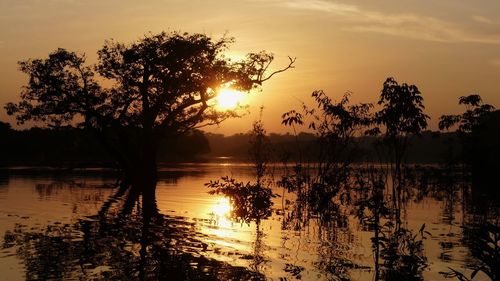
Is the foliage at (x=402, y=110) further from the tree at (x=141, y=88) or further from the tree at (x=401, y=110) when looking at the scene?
the tree at (x=141, y=88)

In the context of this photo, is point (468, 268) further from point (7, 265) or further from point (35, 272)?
point (7, 265)

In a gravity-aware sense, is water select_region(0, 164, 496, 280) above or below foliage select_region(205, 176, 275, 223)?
below

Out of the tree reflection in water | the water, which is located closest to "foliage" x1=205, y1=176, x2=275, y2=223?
the water

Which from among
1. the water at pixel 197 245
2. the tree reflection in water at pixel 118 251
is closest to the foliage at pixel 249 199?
the water at pixel 197 245

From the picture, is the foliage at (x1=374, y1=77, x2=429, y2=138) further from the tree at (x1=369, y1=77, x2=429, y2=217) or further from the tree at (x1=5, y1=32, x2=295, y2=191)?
the tree at (x1=5, y1=32, x2=295, y2=191)

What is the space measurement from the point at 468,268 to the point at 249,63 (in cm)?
3589

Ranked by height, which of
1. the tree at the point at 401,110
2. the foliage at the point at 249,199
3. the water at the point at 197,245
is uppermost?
the tree at the point at 401,110

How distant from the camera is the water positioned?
1177 centimetres

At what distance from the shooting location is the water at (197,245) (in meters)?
11.8

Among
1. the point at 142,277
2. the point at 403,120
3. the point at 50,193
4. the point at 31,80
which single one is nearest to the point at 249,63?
the point at 31,80

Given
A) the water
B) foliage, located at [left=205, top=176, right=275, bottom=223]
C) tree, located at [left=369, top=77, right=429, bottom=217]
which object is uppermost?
tree, located at [left=369, top=77, right=429, bottom=217]

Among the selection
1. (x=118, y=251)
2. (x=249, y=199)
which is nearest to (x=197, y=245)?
(x=118, y=251)

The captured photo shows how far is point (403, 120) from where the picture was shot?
875 inches

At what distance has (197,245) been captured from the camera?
14867 millimetres
